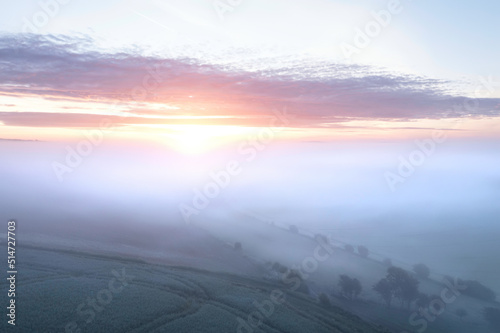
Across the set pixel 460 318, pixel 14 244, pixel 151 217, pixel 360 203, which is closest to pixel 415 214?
pixel 360 203

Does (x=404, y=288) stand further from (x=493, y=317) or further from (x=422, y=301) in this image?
(x=493, y=317)

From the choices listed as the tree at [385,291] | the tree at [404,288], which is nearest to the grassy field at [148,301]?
the tree at [385,291]

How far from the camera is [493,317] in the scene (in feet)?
189

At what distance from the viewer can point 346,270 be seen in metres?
76.3

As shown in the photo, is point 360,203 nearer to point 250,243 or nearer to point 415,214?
point 415,214

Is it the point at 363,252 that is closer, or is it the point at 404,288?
the point at 404,288

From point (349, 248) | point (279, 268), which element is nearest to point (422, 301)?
point (279, 268)

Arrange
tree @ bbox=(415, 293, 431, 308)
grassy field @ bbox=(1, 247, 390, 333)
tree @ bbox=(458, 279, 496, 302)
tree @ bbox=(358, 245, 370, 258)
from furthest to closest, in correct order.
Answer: tree @ bbox=(358, 245, 370, 258)
tree @ bbox=(458, 279, 496, 302)
tree @ bbox=(415, 293, 431, 308)
grassy field @ bbox=(1, 247, 390, 333)

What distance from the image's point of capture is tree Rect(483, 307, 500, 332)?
5575cm

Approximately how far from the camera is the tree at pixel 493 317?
5575 centimetres

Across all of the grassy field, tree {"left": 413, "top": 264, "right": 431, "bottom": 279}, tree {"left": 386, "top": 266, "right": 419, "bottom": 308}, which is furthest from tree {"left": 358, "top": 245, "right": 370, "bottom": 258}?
the grassy field

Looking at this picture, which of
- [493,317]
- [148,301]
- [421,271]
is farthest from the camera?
[421,271]

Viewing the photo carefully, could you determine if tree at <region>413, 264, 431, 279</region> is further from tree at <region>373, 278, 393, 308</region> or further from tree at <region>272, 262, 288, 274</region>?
tree at <region>272, 262, 288, 274</region>

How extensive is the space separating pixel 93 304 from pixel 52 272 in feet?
39.4
